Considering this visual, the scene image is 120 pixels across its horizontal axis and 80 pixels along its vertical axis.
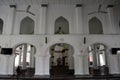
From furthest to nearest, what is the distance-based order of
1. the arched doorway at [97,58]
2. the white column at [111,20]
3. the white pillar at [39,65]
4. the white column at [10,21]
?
the arched doorway at [97,58], the white column at [111,20], the white column at [10,21], the white pillar at [39,65]

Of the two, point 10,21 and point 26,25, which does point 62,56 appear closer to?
point 26,25

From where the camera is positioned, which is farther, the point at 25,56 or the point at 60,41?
the point at 25,56

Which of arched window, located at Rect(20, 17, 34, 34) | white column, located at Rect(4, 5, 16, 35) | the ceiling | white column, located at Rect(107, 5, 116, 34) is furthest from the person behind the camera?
arched window, located at Rect(20, 17, 34, 34)

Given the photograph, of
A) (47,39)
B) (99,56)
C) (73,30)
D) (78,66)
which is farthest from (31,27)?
(99,56)

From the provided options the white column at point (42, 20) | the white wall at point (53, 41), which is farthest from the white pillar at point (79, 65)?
the white column at point (42, 20)

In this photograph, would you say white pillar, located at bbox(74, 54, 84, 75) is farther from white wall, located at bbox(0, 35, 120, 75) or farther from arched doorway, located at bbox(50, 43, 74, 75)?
arched doorway, located at bbox(50, 43, 74, 75)

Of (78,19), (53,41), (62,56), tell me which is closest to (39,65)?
(53,41)

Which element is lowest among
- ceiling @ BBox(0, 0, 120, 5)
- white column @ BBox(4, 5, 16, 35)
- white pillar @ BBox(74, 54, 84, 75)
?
white pillar @ BBox(74, 54, 84, 75)

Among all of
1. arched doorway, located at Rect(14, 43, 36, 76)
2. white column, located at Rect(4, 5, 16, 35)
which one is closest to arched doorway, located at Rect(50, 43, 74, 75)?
arched doorway, located at Rect(14, 43, 36, 76)

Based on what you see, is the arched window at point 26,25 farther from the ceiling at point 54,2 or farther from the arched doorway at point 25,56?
the arched doorway at point 25,56

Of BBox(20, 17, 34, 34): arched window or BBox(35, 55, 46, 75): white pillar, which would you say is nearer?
BBox(35, 55, 46, 75): white pillar

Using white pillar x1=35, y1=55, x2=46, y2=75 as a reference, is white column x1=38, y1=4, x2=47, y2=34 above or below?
above

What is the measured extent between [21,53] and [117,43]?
494 inches

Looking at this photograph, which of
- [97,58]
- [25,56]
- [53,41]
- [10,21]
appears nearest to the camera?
[53,41]
